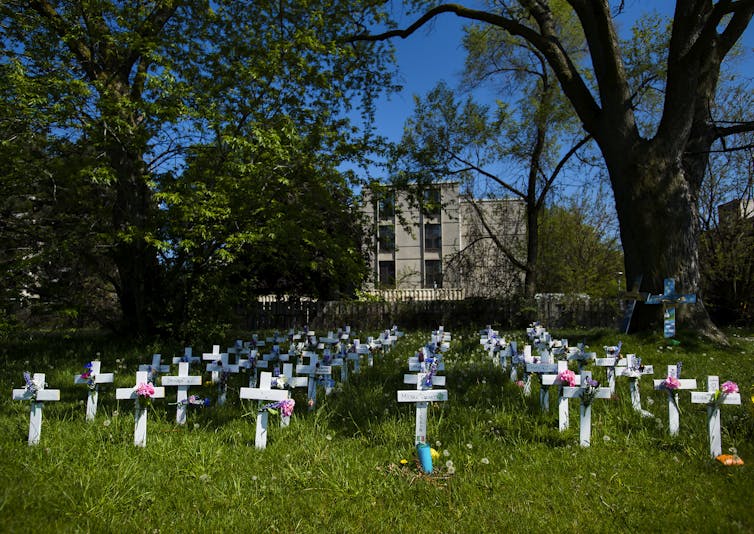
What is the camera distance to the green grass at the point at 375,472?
2762 millimetres

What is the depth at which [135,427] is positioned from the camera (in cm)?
388

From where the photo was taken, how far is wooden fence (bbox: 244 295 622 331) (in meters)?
17.7

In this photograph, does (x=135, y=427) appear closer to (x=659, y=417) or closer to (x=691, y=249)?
(x=659, y=417)

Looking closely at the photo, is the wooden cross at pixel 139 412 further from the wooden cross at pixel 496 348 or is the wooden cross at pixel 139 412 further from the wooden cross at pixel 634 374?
the wooden cross at pixel 496 348

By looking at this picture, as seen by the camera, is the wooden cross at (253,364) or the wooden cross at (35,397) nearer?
the wooden cross at (35,397)

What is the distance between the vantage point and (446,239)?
1641 inches

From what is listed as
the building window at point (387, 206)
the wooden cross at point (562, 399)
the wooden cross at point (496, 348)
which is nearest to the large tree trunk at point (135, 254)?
the building window at point (387, 206)

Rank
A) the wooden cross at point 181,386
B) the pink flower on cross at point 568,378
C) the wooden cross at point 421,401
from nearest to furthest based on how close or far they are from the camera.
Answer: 1. the wooden cross at point 421,401
2. the pink flower on cross at point 568,378
3. the wooden cross at point 181,386

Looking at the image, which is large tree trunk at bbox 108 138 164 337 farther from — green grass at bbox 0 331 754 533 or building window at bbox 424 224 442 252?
building window at bbox 424 224 442 252

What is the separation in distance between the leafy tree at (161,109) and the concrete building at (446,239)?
2.33 m

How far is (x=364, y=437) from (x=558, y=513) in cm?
162

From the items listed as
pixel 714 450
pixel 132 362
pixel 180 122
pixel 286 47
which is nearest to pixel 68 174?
pixel 180 122

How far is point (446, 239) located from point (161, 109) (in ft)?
117

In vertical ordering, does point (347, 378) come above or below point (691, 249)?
below
